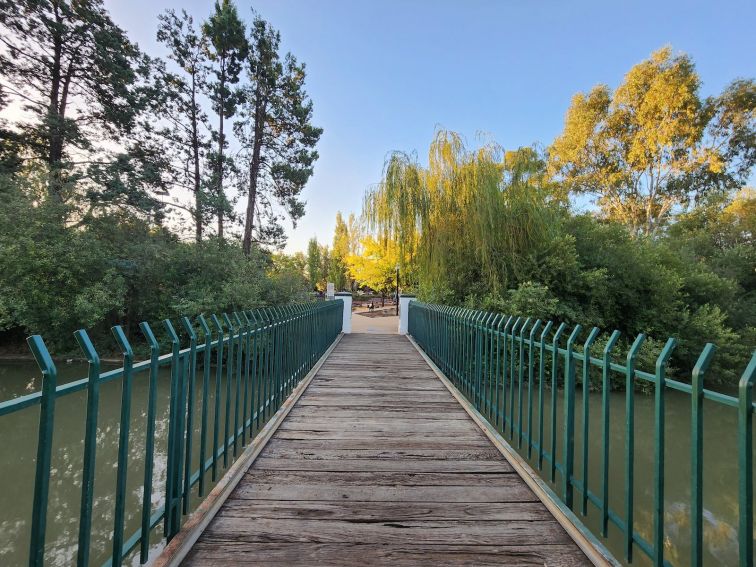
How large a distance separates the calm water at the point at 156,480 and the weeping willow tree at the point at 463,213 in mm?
3640

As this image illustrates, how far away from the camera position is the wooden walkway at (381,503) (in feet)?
5.47

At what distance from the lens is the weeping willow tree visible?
7895 mm

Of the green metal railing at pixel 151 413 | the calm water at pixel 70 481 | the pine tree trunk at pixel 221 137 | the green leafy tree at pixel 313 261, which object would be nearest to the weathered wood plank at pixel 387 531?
the green metal railing at pixel 151 413

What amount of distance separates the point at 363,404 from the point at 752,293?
58.5ft

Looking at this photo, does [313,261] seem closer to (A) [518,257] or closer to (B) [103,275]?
(B) [103,275]

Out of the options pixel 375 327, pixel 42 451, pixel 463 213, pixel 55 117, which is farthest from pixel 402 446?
pixel 55 117

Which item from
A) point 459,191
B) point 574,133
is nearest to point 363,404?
point 459,191

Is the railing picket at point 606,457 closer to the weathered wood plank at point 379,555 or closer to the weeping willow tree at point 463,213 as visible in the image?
the weathered wood plank at point 379,555

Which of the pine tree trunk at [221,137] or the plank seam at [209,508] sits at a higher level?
the pine tree trunk at [221,137]

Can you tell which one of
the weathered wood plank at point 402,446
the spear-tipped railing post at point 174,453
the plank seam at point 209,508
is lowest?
the weathered wood plank at point 402,446

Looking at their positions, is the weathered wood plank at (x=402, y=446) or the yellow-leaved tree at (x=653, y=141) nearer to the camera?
the weathered wood plank at (x=402, y=446)

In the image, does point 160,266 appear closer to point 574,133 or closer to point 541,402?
point 541,402

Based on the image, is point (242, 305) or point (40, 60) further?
point (40, 60)

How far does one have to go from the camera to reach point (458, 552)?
5.53 ft
